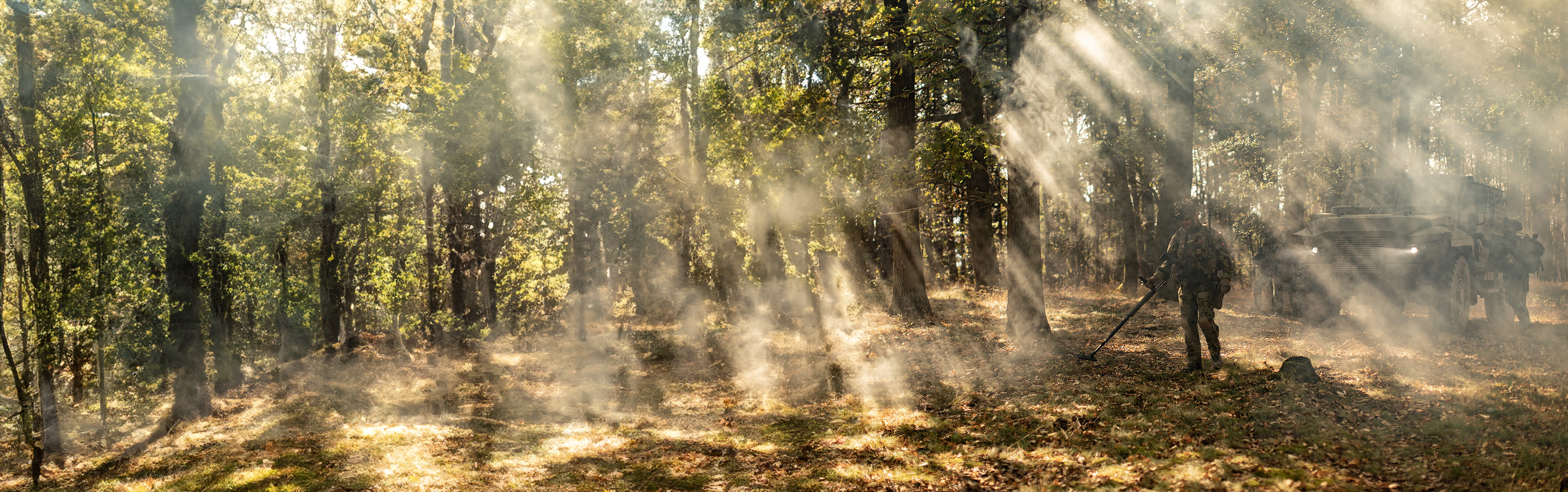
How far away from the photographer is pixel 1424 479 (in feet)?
17.5

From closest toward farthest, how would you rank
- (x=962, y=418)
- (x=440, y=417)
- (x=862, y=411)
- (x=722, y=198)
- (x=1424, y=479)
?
1. (x=1424, y=479)
2. (x=962, y=418)
3. (x=862, y=411)
4. (x=440, y=417)
5. (x=722, y=198)

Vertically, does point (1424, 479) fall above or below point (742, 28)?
below

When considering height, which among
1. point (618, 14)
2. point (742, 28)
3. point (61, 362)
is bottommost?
point (61, 362)

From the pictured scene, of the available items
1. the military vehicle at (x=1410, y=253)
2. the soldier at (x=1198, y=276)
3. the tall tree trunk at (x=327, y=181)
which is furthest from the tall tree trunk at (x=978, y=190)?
the tall tree trunk at (x=327, y=181)

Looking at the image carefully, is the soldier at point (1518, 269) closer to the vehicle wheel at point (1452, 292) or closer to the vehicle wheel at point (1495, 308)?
the vehicle wheel at point (1495, 308)

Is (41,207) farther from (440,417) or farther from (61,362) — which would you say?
(440,417)

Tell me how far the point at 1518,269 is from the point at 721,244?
17958mm

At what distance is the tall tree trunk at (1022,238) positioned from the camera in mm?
12242

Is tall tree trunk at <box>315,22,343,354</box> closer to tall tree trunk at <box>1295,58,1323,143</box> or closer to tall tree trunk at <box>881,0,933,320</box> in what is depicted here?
tall tree trunk at <box>881,0,933,320</box>

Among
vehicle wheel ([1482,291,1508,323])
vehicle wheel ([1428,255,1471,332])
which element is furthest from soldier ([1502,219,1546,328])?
vehicle wheel ([1428,255,1471,332])

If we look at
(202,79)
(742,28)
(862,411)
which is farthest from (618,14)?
(862,411)

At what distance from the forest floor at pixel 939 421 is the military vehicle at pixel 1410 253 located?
0.48 metres

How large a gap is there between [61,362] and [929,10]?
1829cm

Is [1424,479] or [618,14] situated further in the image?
[618,14]
